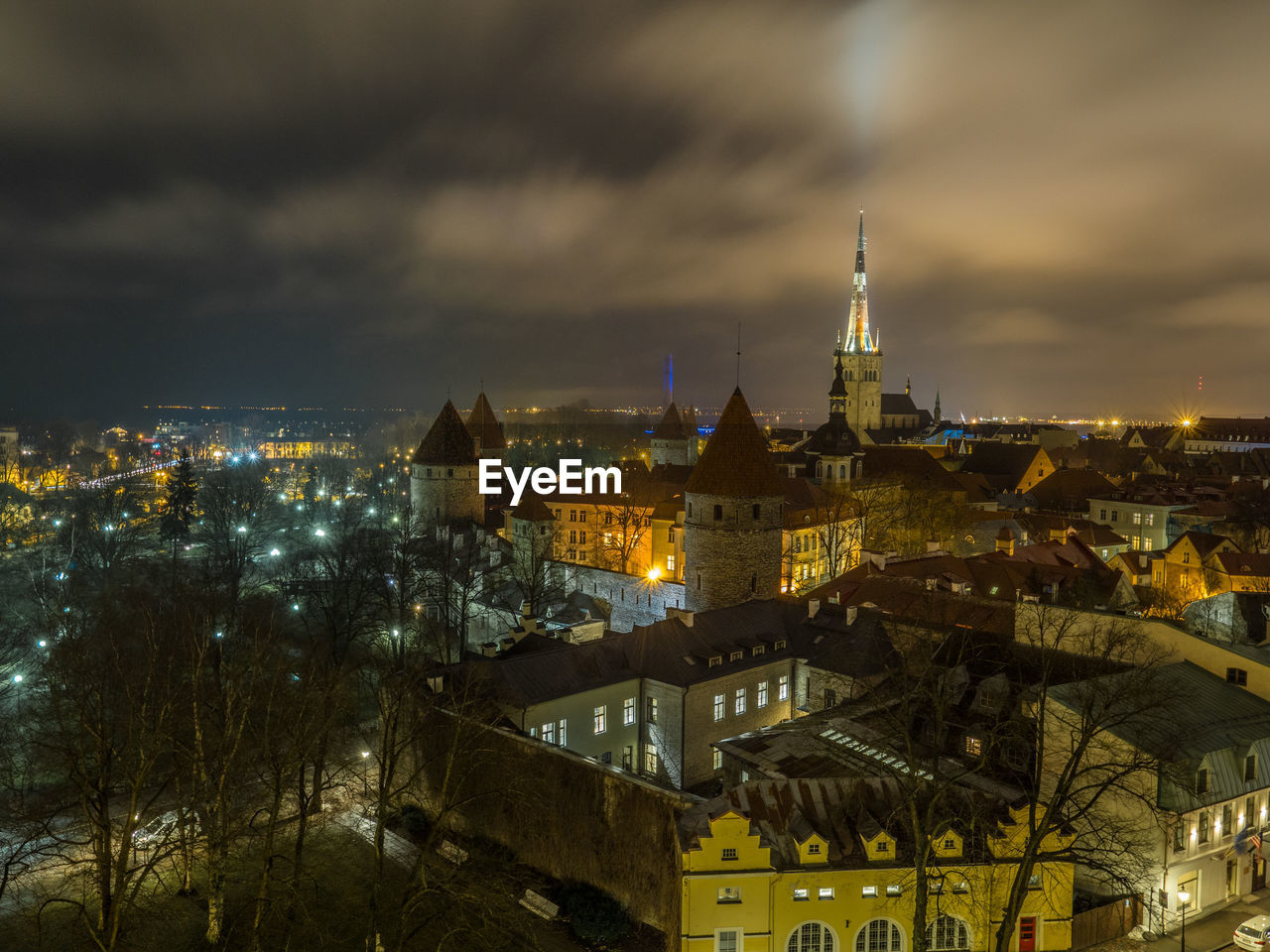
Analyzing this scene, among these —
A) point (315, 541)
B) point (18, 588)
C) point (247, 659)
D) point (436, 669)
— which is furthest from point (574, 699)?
point (315, 541)

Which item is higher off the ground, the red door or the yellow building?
the yellow building

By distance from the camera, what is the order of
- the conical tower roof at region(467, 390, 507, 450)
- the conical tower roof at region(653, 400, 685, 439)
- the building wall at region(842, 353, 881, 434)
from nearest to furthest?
the conical tower roof at region(467, 390, 507, 450) → the conical tower roof at region(653, 400, 685, 439) → the building wall at region(842, 353, 881, 434)

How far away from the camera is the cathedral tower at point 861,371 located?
340ft

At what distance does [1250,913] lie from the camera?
1750 centimetres

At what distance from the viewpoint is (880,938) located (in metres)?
15.5

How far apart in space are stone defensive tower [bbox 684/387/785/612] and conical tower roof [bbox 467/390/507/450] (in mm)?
34110

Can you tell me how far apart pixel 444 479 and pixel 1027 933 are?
124 ft

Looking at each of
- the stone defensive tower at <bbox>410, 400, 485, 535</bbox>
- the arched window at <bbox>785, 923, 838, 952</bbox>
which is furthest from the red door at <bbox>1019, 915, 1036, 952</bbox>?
the stone defensive tower at <bbox>410, 400, 485, 535</bbox>

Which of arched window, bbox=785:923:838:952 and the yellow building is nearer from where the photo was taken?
the yellow building

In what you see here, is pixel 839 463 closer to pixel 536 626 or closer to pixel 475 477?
pixel 475 477

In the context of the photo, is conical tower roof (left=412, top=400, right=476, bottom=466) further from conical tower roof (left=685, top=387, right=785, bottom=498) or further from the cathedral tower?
the cathedral tower

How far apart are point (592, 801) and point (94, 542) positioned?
3483 cm

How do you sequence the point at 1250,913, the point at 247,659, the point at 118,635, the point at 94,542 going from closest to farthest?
the point at 1250,913
the point at 247,659
the point at 118,635
the point at 94,542

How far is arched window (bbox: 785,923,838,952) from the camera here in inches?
603
